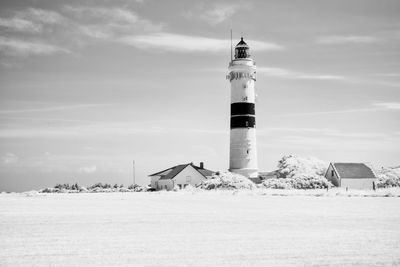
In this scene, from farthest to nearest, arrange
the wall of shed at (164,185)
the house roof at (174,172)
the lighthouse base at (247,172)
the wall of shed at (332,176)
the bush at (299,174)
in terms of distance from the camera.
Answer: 1. the house roof at (174,172)
2. the wall of shed at (164,185)
3. the wall of shed at (332,176)
4. the bush at (299,174)
5. the lighthouse base at (247,172)

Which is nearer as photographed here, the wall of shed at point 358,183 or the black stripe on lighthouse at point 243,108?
the black stripe on lighthouse at point 243,108

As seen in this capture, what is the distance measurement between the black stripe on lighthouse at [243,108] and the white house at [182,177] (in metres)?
10.6

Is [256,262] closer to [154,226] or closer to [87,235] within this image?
[87,235]

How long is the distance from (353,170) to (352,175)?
0.98 metres

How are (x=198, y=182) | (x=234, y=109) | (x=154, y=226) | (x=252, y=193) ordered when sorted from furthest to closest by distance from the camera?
1. (x=198, y=182)
2. (x=234, y=109)
3. (x=252, y=193)
4. (x=154, y=226)

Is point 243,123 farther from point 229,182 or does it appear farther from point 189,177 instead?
point 189,177

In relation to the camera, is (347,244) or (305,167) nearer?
(347,244)

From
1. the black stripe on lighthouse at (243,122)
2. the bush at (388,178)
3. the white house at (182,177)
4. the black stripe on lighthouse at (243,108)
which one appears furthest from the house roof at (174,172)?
the bush at (388,178)

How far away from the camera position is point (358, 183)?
189ft

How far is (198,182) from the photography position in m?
65.7

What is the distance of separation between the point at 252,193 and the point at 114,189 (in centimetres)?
2581

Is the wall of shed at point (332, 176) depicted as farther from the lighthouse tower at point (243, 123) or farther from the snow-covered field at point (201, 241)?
the snow-covered field at point (201, 241)

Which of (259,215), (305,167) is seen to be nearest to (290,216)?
(259,215)

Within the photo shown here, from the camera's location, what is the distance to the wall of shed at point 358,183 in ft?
188
